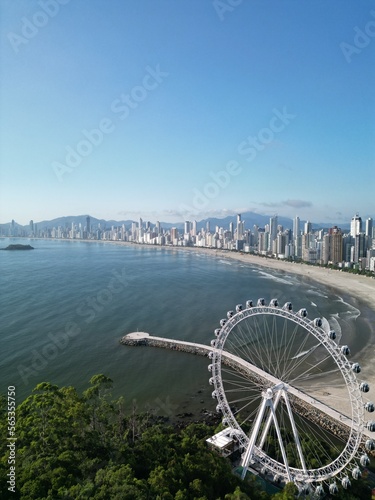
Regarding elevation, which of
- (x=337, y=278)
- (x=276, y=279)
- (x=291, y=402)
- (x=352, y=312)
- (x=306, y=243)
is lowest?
(x=291, y=402)

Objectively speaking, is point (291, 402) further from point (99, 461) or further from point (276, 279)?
point (276, 279)

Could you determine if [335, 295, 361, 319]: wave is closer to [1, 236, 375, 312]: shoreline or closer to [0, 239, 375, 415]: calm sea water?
[0, 239, 375, 415]: calm sea water

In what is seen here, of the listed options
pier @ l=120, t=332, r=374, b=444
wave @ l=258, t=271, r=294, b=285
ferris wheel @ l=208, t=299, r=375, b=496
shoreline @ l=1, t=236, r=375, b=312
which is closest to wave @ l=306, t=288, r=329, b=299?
shoreline @ l=1, t=236, r=375, b=312

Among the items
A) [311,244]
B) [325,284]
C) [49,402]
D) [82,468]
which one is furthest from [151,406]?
[311,244]

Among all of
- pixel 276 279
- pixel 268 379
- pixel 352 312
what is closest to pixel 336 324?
pixel 352 312

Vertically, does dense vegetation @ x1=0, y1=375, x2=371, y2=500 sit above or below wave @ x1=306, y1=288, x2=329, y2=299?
above

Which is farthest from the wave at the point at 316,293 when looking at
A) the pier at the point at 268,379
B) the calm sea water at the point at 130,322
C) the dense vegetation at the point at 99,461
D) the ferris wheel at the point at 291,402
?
the dense vegetation at the point at 99,461

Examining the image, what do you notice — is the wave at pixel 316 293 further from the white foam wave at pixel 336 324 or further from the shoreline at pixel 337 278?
the white foam wave at pixel 336 324
